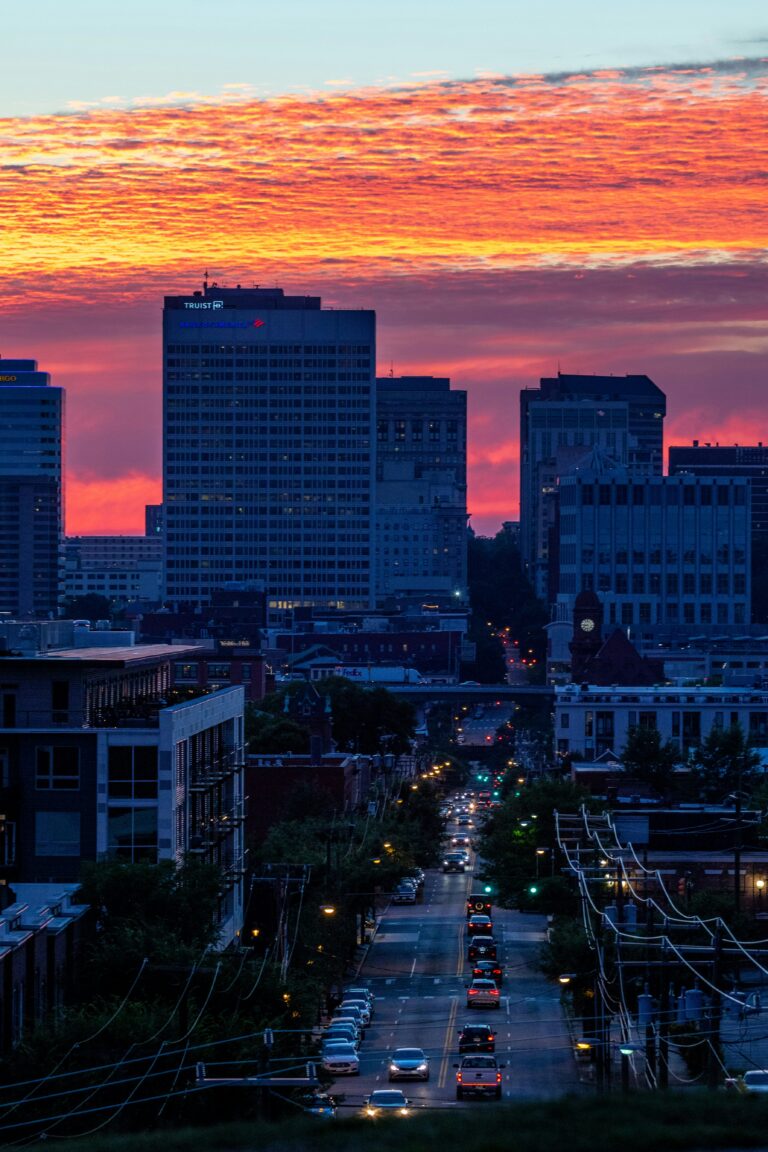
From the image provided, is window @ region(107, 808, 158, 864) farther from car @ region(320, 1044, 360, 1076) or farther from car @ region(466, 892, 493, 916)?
car @ region(466, 892, 493, 916)

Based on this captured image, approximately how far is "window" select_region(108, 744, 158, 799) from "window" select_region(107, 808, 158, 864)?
1.63 ft

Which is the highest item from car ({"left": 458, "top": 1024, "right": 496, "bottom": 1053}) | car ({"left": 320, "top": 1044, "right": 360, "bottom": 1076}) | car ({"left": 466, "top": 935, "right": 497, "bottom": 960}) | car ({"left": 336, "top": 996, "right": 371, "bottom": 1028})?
car ({"left": 320, "top": 1044, "right": 360, "bottom": 1076})

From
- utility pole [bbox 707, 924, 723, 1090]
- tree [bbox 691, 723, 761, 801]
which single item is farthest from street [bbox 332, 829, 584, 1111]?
tree [bbox 691, 723, 761, 801]

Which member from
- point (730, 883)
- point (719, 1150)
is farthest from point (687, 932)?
point (719, 1150)

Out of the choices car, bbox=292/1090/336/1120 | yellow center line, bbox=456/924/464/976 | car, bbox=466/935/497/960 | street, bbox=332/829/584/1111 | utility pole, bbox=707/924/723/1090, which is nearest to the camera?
utility pole, bbox=707/924/723/1090

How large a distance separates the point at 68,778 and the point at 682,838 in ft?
129

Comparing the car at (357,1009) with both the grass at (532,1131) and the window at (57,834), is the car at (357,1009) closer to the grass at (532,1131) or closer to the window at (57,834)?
the window at (57,834)

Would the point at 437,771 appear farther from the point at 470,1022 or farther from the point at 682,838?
the point at 470,1022

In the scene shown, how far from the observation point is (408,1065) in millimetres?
56906

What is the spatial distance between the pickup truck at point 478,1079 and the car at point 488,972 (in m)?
21.0

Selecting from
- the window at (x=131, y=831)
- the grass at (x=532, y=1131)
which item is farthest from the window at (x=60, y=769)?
the grass at (x=532, y=1131)

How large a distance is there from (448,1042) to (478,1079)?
1123cm

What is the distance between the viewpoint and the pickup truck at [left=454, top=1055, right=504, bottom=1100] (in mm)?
53156

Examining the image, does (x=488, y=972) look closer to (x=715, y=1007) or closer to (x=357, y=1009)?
(x=357, y=1009)
